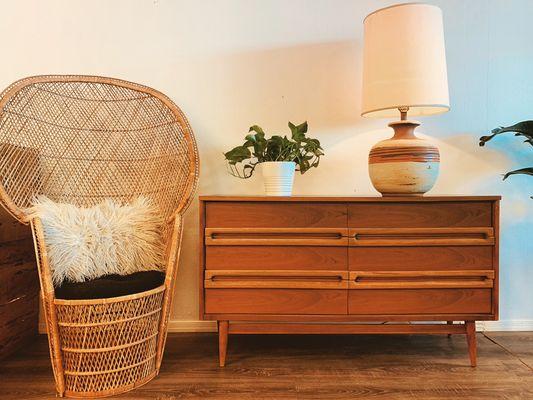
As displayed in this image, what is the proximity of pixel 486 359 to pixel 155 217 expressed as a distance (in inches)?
59.3

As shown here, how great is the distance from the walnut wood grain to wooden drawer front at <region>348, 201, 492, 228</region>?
0.25m

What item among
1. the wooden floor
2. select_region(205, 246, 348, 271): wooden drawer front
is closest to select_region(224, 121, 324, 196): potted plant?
select_region(205, 246, 348, 271): wooden drawer front

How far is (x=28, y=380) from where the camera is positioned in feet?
4.72

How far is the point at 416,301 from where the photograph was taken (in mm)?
1516

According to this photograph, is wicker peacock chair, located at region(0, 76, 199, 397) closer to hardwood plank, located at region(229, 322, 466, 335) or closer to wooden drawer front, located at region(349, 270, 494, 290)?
hardwood plank, located at region(229, 322, 466, 335)

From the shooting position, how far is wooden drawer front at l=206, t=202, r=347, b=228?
59.9 inches

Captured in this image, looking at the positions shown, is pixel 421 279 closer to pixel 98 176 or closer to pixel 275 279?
pixel 275 279

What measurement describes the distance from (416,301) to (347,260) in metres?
0.31

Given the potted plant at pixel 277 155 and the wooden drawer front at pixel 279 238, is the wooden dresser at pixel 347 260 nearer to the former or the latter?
the wooden drawer front at pixel 279 238

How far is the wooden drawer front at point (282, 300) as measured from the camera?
4.96 ft

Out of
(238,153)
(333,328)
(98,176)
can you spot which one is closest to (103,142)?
(98,176)

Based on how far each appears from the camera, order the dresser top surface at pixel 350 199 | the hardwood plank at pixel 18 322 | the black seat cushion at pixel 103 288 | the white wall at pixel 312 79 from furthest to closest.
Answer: the white wall at pixel 312 79 < the hardwood plank at pixel 18 322 < the dresser top surface at pixel 350 199 < the black seat cushion at pixel 103 288

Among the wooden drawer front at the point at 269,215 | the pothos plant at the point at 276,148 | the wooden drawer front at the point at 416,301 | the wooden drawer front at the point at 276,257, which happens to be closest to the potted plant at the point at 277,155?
the pothos plant at the point at 276,148

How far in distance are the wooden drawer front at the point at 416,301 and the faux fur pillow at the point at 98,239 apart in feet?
2.67
